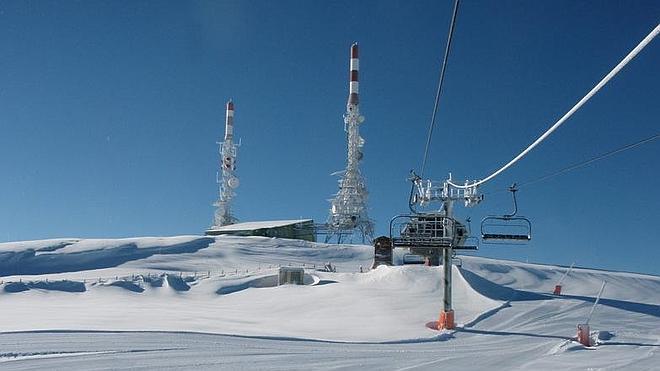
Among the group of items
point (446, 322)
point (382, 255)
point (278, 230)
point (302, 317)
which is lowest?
point (302, 317)

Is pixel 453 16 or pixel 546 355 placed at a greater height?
pixel 453 16

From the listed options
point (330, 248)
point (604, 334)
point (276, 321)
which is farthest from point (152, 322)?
point (330, 248)

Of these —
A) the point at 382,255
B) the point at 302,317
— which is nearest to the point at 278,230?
the point at 382,255

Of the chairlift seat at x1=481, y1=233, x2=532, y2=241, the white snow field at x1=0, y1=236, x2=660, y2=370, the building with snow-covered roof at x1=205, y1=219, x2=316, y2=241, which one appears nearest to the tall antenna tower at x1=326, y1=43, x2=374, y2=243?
the building with snow-covered roof at x1=205, y1=219, x2=316, y2=241

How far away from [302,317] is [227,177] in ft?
182

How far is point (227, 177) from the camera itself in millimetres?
76938

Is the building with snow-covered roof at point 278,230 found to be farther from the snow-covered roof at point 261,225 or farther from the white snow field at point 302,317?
the white snow field at point 302,317

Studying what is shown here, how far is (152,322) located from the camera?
18.6 m

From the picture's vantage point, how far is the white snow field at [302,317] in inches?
496

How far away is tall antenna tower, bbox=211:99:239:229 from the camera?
75250 millimetres

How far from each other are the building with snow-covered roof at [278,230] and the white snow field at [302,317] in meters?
18.5

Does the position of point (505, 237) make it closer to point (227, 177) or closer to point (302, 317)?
point (302, 317)

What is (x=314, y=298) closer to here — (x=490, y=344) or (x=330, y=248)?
(x=490, y=344)

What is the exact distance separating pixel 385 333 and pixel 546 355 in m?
5.35
